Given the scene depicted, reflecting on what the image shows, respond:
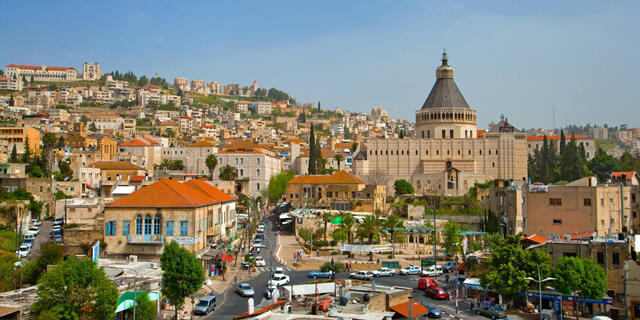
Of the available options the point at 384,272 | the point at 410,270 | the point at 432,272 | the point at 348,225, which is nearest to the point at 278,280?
the point at 384,272

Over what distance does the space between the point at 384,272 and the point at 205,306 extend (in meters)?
17.1

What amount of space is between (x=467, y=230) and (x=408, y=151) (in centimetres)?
3804

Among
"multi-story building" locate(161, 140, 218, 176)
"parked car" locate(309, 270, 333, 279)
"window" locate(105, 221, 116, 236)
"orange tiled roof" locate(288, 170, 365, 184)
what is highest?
"multi-story building" locate(161, 140, 218, 176)

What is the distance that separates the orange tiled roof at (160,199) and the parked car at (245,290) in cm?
715

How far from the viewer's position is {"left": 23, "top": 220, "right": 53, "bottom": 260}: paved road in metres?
47.0

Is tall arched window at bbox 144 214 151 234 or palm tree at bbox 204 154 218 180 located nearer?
tall arched window at bbox 144 214 151 234

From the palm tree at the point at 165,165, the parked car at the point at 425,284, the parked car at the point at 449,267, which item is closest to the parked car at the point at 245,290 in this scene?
the parked car at the point at 425,284

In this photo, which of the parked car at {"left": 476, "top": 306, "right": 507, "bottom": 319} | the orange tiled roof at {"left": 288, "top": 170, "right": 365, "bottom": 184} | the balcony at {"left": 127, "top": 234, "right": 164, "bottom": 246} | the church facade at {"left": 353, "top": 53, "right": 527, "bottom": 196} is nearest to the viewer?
the parked car at {"left": 476, "top": 306, "right": 507, "bottom": 319}

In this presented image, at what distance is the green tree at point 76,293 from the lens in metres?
25.8

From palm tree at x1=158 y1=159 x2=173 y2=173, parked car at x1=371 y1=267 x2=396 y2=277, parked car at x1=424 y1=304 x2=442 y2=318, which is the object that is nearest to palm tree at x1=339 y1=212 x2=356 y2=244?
parked car at x1=371 y1=267 x2=396 y2=277

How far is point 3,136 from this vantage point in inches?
3782

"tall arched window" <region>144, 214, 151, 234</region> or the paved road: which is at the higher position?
"tall arched window" <region>144, 214, 151, 234</region>

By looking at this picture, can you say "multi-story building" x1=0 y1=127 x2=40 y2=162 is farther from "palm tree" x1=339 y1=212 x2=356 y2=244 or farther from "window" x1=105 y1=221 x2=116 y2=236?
"palm tree" x1=339 y1=212 x2=356 y2=244

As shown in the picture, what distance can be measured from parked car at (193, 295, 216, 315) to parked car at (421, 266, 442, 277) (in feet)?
59.7
